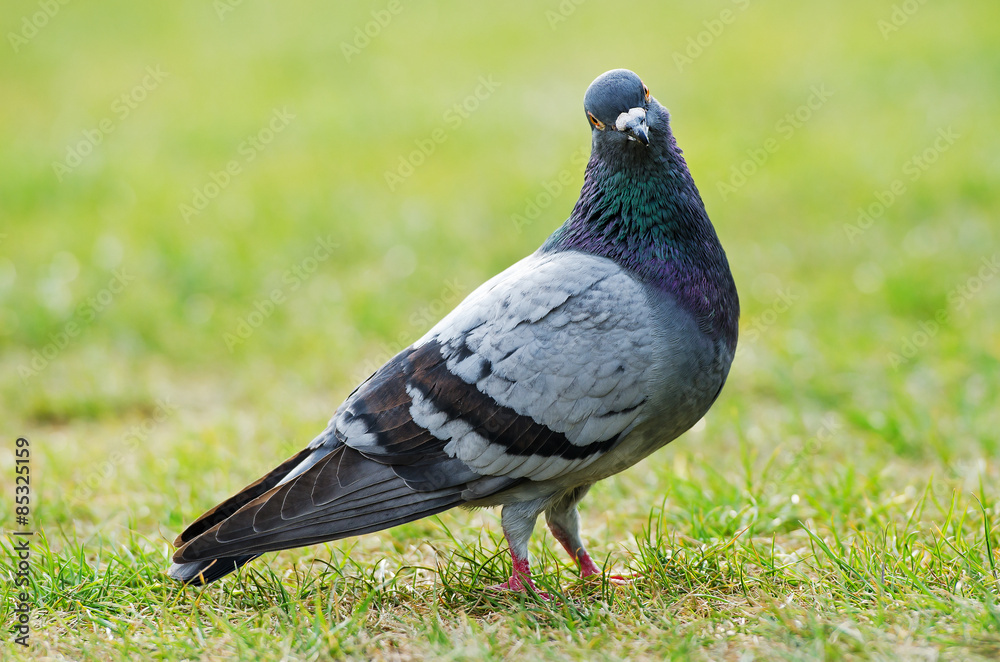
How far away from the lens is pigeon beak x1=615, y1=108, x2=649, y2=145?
3.25 metres

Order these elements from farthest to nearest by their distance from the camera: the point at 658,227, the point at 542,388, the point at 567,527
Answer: the point at 567,527, the point at 658,227, the point at 542,388

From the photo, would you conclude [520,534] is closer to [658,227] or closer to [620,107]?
[658,227]

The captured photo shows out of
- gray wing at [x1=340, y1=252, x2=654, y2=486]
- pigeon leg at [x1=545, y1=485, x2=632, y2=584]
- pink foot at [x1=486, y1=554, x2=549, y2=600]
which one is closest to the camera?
gray wing at [x1=340, y1=252, x2=654, y2=486]

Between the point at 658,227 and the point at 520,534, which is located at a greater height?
the point at 658,227

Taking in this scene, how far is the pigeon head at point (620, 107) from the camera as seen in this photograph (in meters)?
3.29

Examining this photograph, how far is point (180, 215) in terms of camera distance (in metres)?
8.27

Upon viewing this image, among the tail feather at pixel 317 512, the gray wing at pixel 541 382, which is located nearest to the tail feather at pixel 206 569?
the tail feather at pixel 317 512

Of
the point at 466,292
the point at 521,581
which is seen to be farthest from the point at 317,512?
the point at 466,292

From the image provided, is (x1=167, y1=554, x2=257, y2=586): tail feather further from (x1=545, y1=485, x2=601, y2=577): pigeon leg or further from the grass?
(x1=545, y1=485, x2=601, y2=577): pigeon leg

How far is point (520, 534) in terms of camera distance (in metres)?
3.36

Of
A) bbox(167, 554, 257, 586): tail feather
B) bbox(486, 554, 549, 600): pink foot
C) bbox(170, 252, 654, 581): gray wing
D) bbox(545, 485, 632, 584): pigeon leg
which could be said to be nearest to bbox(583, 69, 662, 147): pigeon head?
bbox(170, 252, 654, 581): gray wing

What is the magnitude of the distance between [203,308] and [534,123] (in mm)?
4368

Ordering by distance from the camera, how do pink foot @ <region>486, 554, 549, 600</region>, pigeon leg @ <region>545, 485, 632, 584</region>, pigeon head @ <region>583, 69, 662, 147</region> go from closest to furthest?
pigeon head @ <region>583, 69, 662, 147</region> → pink foot @ <region>486, 554, 549, 600</region> → pigeon leg @ <region>545, 485, 632, 584</region>

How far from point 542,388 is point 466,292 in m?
3.99
